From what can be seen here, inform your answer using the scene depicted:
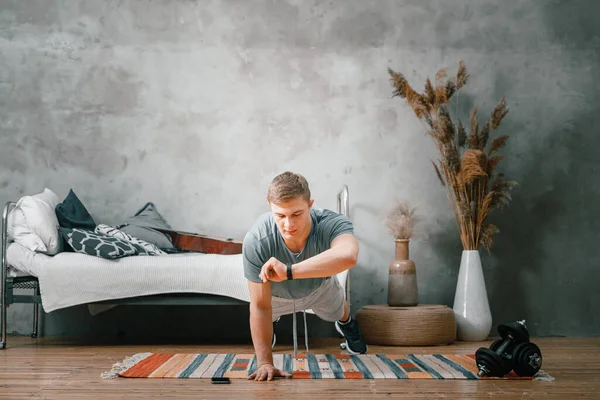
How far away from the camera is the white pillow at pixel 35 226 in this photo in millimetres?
3689

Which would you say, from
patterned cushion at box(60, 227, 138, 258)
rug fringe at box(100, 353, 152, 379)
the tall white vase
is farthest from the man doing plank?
the tall white vase

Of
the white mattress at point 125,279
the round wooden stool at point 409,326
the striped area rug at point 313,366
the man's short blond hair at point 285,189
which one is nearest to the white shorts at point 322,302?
the striped area rug at point 313,366

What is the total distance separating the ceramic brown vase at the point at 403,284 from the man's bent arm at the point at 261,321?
1465mm

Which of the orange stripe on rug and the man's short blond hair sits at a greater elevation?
the man's short blond hair

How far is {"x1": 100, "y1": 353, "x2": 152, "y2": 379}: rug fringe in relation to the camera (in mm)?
2744

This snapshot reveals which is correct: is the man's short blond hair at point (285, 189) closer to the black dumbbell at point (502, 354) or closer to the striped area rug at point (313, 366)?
the striped area rug at point (313, 366)

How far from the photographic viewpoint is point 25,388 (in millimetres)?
2508

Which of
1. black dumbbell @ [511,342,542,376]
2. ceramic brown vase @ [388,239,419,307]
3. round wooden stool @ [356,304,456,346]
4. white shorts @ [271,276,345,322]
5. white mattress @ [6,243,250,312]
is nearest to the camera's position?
black dumbbell @ [511,342,542,376]

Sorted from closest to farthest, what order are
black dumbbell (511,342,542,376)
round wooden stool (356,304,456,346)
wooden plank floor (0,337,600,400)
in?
wooden plank floor (0,337,600,400) → black dumbbell (511,342,542,376) → round wooden stool (356,304,456,346)

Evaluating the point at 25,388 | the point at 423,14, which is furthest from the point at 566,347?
the point at 25,388

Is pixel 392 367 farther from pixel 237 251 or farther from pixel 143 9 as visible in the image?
pixel 143 9

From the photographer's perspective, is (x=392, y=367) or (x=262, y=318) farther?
(x=392, y=367)

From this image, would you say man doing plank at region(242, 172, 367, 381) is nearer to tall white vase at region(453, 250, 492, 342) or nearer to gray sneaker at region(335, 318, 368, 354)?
gray sneaker at region(335, 318, 368, 354)

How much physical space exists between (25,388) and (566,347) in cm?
270
